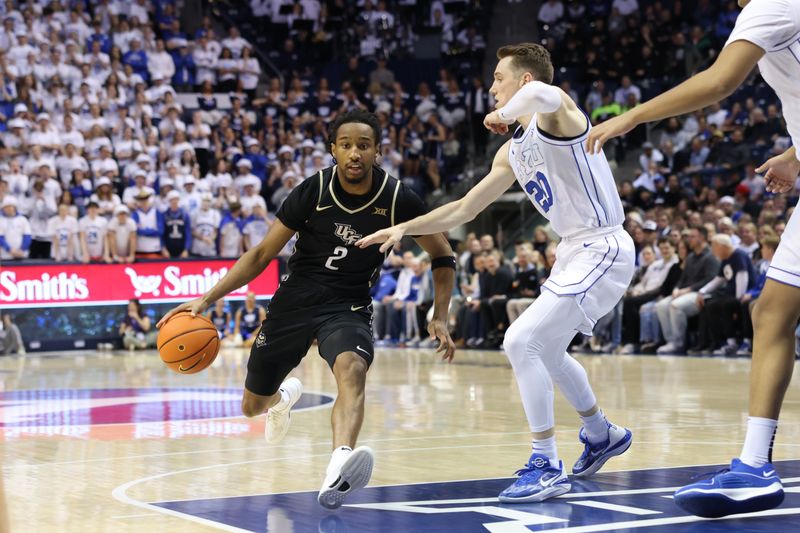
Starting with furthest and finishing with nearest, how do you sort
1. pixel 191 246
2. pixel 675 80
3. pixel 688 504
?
pixel 675 80, pixel 191 246, pixel 688 504

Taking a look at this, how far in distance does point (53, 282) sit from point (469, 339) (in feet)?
21.7

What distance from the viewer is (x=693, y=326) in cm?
1686

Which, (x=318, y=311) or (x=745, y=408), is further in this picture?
(x=745, y=408)

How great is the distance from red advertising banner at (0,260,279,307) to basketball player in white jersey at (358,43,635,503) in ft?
45.6

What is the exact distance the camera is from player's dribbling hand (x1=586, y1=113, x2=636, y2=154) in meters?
4.46

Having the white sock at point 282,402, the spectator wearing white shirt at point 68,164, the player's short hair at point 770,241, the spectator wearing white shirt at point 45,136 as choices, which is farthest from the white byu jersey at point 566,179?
the spectator wearing white shirt at point 45,136

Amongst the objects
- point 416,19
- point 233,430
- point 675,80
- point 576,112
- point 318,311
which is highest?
point 416,19

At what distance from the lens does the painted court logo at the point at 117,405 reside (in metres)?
9.76

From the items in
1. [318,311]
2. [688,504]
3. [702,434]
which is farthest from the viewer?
[702,434]

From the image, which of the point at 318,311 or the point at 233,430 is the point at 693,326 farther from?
the point at 318,311

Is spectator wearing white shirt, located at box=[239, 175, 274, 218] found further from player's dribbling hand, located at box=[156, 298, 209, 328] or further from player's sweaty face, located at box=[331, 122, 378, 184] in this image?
player's sweaty face, located at box=[331, 122, 378, 184]

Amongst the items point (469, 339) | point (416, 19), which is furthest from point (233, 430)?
point (416, 19)

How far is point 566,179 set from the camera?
592 centimetres

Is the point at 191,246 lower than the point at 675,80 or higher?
lower
